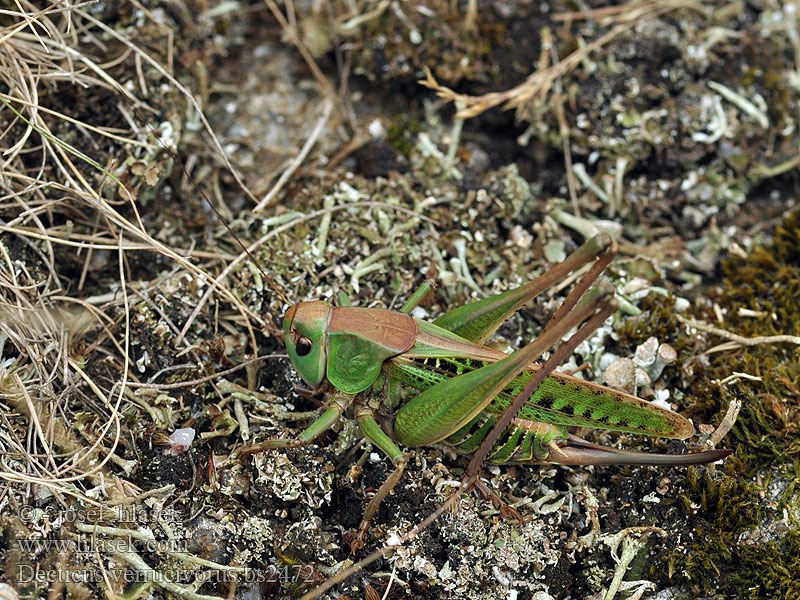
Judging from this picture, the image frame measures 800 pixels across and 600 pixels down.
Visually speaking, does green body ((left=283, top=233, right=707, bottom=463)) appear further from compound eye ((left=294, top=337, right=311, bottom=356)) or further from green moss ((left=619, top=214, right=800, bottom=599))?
green moss ((left=619, top=214, right=800, bottom=599))

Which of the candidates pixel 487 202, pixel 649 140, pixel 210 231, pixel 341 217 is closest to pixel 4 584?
pixel 210 231

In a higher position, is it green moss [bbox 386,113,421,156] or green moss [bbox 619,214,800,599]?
green moss [bbox 386,113,421,156]

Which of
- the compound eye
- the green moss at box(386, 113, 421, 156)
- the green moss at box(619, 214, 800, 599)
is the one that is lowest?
the green moss at box(619, 214, 800, 599)

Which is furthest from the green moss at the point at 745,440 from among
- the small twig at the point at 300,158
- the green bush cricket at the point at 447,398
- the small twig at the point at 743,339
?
the small twig at the point at 300,158

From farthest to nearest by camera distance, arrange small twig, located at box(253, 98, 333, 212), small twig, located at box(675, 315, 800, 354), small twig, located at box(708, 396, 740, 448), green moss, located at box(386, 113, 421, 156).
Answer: green moss, located at box(386, 113, 421, 156) → small twig, located at box(253, 98, 333, 212) → small twig, located at box(675, 315, 800, 354) → small twig, located at box(708, 396, 740, 448)

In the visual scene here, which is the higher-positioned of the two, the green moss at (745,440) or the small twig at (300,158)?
the small twig at (300,158)

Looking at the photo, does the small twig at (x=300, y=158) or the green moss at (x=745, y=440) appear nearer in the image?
the green moss at (x=745, y=440)

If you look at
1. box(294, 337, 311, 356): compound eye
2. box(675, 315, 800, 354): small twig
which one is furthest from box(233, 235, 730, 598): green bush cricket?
box(675, 315, 800, 354): small twig

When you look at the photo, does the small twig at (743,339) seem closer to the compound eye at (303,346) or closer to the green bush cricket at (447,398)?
the green bush cricket at (447,398)
